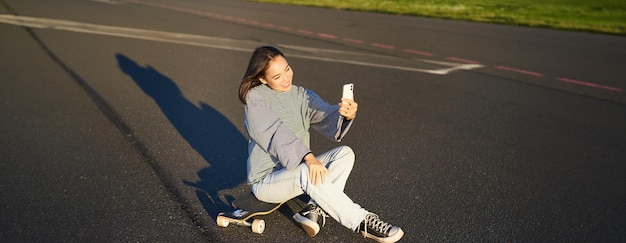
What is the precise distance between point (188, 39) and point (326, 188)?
9.46 meters

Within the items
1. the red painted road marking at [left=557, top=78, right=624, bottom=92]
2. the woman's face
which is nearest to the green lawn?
the red painted road marking at [left=557, top=78, right=624, bottom=92]

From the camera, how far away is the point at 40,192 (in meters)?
4.58

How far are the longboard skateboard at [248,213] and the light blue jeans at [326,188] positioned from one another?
5 cm

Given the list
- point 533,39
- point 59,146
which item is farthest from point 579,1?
point 59,146

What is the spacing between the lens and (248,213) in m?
3.95

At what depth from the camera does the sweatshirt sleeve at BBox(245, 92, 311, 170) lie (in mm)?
3617

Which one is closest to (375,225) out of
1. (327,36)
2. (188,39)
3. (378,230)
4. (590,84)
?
(378,230)

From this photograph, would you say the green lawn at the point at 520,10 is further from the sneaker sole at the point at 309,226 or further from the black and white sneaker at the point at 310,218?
the sneaker sole at the point at 309,226

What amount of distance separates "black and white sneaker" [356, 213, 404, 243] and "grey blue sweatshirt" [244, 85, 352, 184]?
579 millimetres

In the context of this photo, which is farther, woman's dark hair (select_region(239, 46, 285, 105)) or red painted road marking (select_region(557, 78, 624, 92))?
red painted road marking (select_region(557, 78, 624, 92))

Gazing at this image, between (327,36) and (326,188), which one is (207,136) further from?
(327,36)

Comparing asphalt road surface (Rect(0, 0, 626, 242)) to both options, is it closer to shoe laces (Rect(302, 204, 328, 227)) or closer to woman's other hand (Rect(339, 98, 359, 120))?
shoe laces (Rect(302, 204, 328, 227))

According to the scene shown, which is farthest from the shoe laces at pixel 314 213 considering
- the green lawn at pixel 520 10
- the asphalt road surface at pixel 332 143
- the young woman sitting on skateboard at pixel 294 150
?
the green lawn at pixel 520 10

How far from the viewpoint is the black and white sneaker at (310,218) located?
380 centimetres
